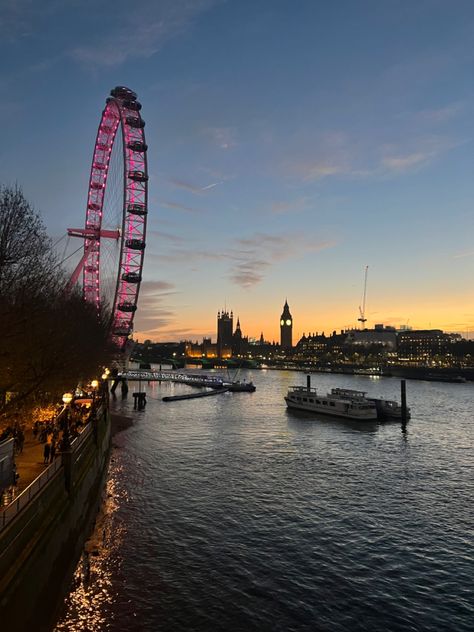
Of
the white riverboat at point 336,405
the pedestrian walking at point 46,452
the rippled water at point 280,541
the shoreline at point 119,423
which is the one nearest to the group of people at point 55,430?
the pedestrian walking at point 46,452

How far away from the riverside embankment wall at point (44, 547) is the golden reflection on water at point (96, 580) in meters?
0.45

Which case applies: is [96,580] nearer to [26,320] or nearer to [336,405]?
[26,320]

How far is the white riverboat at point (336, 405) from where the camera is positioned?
7160cm

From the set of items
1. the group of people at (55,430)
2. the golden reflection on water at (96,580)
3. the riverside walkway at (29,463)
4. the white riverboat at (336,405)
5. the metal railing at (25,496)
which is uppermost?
the metal railing at (25,496)

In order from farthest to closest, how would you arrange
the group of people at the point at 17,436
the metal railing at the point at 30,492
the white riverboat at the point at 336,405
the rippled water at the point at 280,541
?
the white riverboat at the point at 336,405 < the group of people at the point at 17,436 < the rippled water at the point at 280,541 < the metal railing at the point at 30,492

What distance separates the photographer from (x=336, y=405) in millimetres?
76188

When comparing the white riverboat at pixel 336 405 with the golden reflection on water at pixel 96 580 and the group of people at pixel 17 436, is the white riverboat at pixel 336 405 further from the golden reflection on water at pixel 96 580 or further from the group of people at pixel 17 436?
the group of people at pixel 17 436

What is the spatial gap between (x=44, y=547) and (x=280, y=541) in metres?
13.0

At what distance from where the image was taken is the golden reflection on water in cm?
1822

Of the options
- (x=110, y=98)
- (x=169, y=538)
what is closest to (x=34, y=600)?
(x=169, y=538)

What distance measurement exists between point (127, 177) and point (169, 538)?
55.7m

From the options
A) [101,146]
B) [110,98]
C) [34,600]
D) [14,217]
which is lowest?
[34,600]

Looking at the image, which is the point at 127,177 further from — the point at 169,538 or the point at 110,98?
the point at 169,538

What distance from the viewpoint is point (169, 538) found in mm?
26328
